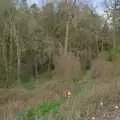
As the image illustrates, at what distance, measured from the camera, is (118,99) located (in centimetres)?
806

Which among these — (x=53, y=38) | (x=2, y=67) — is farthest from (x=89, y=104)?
(x=53, y=38)

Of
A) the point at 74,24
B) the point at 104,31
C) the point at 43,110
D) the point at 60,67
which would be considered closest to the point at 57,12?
the point at 74,24

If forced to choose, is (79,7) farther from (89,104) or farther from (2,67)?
(89,104)

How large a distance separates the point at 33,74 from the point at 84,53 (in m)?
6.51

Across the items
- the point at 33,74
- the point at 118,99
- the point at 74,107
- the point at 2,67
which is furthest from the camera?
the point at 33,74

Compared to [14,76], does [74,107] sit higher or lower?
higher

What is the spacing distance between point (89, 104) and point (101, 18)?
30.3 meters

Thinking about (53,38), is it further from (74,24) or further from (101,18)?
(101,18)

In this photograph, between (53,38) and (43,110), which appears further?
(53,38)

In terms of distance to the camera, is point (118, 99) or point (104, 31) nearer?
A: point (118, 99)

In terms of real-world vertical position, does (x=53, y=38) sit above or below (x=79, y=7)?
below

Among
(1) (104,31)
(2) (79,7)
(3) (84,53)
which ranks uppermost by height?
(2) (79,7)

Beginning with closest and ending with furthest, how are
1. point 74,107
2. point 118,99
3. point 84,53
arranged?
point 74,107 → point 118,99 → point 84,53

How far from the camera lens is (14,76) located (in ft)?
111
